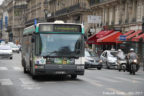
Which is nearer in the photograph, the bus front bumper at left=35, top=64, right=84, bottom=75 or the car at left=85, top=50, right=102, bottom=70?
the bus front bumper at left=35, top=64, right=84, bottom=75

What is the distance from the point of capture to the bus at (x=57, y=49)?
682 inches

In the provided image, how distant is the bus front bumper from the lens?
17.3 m

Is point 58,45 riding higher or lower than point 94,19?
lower

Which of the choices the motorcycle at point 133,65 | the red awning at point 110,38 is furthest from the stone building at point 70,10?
the motorcycle at point 133,65

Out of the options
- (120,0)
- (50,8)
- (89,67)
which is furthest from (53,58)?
(50,8)

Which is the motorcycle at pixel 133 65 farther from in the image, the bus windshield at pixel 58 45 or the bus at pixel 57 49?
the bus windshield at pixel 58 45

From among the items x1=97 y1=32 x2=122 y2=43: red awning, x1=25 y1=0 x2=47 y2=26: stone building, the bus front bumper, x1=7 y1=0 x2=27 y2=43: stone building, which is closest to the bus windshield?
the bus front bumper

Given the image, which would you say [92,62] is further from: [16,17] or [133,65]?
[16,17]

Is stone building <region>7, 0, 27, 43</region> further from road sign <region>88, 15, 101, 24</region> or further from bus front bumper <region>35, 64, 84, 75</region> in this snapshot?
bus front bumper <region>35, 64, 84, 75</region>

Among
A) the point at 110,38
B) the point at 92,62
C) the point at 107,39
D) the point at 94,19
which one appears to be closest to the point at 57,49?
the point at 92,62

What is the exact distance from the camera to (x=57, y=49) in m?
17.4

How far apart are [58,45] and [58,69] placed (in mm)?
1011

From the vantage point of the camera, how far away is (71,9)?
62.8m

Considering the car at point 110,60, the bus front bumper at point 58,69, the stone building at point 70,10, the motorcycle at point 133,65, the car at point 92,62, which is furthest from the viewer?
the stone building at point 70,10
